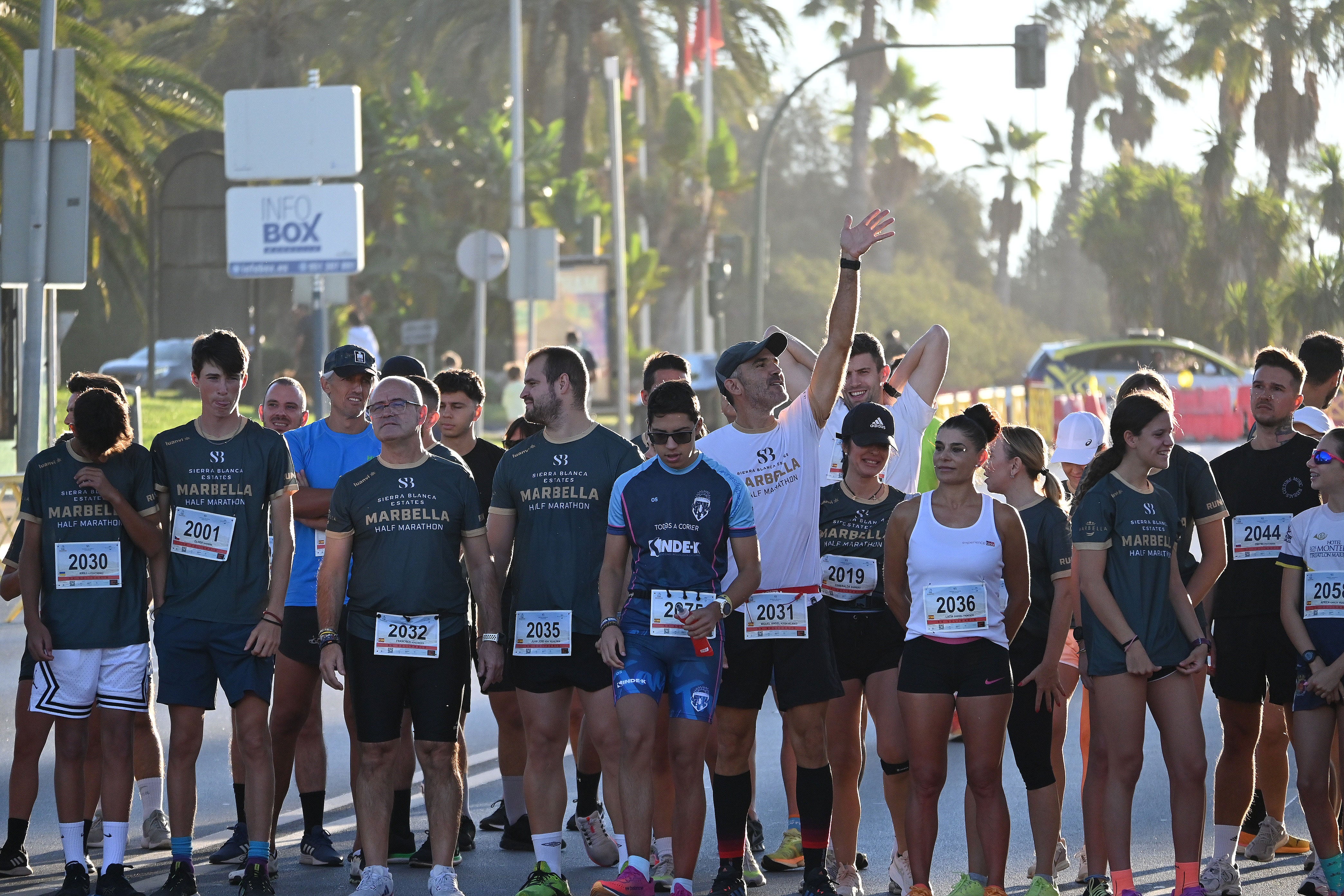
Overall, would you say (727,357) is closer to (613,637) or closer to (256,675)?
(613,637)

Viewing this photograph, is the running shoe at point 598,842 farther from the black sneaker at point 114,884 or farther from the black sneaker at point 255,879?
the black sneaker at point 114,884

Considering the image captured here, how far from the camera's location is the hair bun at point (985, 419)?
6988mm

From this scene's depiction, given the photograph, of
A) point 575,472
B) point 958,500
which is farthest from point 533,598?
point 958,500

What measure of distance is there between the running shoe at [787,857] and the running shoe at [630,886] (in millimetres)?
1112

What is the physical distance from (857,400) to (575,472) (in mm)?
1746

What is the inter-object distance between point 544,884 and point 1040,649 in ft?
6.74

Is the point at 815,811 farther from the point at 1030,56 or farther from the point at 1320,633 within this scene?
the point at 1030,56

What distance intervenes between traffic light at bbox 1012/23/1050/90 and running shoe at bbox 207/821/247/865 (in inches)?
809

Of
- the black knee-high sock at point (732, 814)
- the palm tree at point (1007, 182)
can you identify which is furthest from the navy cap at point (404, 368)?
the palm tree at point (1007, 182)

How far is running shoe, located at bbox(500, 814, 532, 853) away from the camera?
7.94 m

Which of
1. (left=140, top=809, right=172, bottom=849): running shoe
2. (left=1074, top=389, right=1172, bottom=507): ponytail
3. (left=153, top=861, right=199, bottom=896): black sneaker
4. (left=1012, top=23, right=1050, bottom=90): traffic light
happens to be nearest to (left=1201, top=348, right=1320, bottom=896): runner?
(left=1074, top=389, right=1172, bottom=507): ponytail

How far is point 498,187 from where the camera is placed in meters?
41.1

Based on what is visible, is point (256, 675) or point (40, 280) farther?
point (40, 280)

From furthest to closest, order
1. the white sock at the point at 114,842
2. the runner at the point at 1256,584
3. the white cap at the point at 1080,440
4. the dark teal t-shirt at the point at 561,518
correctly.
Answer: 1. the white cap at the point at 1080,440
2. the runner at the point at 1256,584
3. the dark teal t-shirt at the point at 561,518
4. the white sock at the point at 114,842
